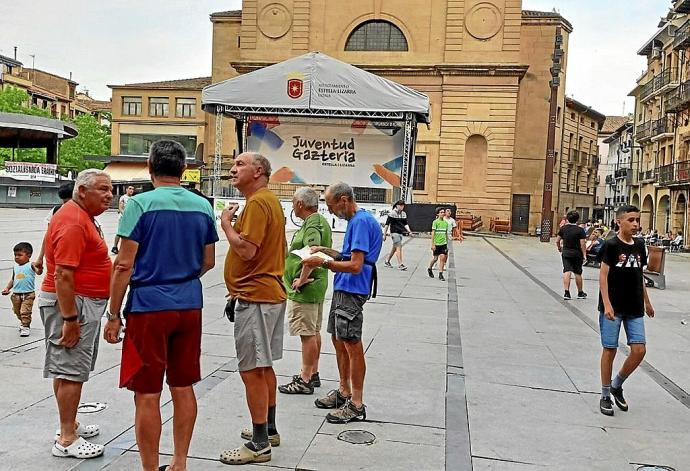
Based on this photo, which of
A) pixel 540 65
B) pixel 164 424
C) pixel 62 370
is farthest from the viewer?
pixel 540 65

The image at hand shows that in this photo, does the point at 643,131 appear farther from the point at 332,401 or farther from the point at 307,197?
the point at 332,401

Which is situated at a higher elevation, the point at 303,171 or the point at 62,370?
the point at 303,171

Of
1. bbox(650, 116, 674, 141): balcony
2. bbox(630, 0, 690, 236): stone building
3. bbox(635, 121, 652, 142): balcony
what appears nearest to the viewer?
bbox(630, 0, 690, 236): stone building

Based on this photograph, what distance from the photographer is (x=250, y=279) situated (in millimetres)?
4258

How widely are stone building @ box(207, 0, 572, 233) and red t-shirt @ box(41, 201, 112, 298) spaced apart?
39743 millimetres

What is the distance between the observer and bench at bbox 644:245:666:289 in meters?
16.0

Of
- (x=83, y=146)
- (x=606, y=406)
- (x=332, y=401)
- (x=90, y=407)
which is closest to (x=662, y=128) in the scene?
(x=606, y=406)

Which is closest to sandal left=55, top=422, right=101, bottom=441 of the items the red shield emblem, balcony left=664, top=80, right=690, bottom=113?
the red shield emblem

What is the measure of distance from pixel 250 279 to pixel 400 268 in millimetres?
12865

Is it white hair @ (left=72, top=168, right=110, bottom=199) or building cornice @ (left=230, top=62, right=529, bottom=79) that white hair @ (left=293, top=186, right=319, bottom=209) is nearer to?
white hair @ (left=72, top=168, right=110, bottom=199)

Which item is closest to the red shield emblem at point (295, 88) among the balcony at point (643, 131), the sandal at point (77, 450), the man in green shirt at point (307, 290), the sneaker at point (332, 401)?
the man in green shirt at point (307, 290)

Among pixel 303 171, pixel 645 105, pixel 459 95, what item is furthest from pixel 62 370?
pixel 645 105

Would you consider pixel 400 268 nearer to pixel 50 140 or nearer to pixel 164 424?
pixel 164 424

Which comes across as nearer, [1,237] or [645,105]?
[1,237]
